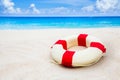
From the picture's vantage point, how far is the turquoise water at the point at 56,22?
11.6 ft

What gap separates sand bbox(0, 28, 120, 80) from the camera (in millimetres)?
1499

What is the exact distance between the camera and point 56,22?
3648mm

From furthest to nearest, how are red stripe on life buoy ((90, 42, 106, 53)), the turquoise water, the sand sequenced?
the turquoise water → red stripe on life buoy ((90, 42, 106, 53)) → the sand

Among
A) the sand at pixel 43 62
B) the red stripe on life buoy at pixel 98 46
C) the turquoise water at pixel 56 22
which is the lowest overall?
the sand at pixel 43 62

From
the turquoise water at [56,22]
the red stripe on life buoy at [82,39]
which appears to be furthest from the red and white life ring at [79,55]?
the turquoise water at [56,22]

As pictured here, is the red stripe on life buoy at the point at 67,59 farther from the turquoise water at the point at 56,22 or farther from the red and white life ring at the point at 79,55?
the turquoise water at the point at 56,22

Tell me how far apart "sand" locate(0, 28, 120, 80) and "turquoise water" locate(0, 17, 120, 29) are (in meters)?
1.19

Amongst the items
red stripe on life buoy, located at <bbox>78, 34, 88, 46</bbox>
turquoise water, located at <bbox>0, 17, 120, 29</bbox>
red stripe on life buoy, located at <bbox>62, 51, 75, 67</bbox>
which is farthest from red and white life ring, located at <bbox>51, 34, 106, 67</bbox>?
turquoise water, located at <bbox>0, 17, 120, 29</bbox>

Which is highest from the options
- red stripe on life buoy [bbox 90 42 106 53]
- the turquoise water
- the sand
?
the turquoise water

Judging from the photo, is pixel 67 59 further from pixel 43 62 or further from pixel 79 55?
pixel 43 62

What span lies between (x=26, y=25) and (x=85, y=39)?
6.15 ft

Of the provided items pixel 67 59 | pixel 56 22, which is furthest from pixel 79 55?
pixel 56 22

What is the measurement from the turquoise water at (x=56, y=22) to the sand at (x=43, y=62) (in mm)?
1193

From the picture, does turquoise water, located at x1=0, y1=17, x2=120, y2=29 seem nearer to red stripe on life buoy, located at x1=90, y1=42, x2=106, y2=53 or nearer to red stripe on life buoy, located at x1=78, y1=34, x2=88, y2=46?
red stripe on life buoy, located at x1=78, y1=34, x2=88, y2=46
